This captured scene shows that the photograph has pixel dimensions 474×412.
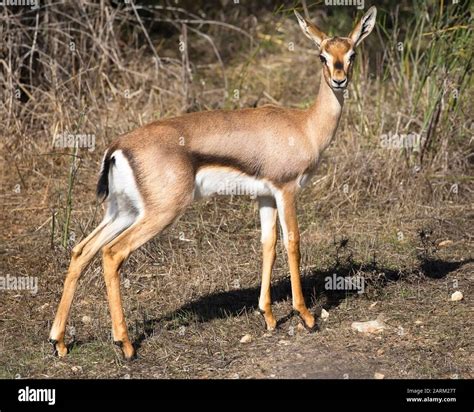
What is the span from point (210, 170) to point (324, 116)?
0.91m

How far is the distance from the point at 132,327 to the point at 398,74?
418 cm

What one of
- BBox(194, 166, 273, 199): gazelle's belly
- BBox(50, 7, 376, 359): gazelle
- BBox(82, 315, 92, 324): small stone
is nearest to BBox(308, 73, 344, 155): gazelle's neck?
BBox(50, 7, 376, 359): gazelle

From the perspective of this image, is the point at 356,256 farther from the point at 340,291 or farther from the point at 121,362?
the point at 121,362

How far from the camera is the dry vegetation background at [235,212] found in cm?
586

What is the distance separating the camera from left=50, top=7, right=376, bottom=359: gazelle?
18.6 ft

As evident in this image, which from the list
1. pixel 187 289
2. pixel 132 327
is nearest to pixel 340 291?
pixel 187 289

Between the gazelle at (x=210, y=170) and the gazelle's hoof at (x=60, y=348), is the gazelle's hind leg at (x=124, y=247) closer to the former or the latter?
the gazelle at (x=210, y=170)

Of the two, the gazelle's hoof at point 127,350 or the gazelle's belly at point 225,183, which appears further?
the gazelle's belly at point 225,183

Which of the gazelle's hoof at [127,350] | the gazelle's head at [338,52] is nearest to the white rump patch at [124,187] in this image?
the gazelle's hoof at [127,350]

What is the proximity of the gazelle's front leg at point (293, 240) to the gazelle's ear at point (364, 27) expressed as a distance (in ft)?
3.70

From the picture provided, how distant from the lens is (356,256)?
23.9 feet

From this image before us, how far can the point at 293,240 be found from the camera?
20.1ft

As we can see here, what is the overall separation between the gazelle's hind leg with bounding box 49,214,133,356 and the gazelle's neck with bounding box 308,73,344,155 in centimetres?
134

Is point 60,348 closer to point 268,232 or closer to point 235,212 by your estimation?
point 268,232
